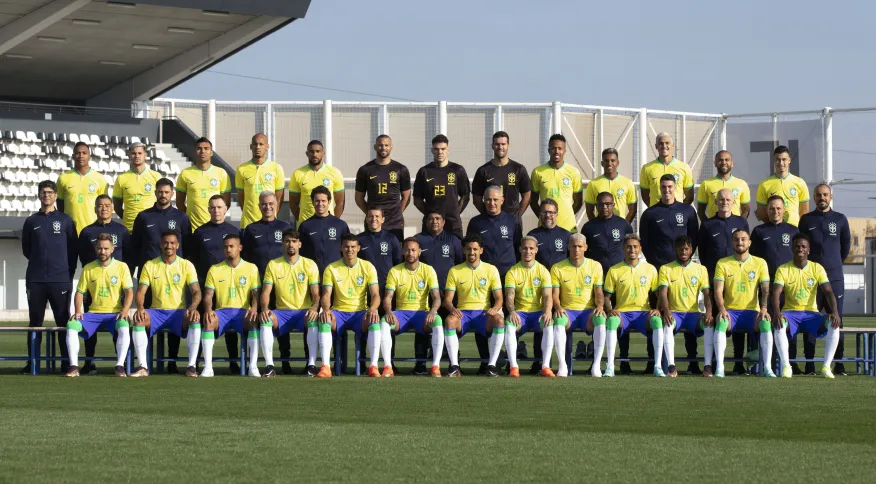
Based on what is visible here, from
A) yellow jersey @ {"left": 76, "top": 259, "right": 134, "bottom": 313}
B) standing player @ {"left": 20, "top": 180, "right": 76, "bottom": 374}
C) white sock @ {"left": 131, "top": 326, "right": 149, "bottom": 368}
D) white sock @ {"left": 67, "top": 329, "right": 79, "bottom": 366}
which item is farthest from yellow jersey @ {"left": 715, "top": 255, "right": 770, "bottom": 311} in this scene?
standing player @ {"left": 20, "top": 180, "right": 76, "bottom": 374}

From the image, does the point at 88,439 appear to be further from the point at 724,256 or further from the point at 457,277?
the point at 724,256

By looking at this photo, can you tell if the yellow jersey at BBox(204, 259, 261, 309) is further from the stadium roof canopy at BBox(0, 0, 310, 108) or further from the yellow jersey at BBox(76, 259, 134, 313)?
the stadium roof canopy at BBox(0, 0, 310, 108)

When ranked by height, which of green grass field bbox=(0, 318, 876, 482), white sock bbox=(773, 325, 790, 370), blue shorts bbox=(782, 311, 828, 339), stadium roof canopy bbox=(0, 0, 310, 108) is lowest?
green grass field bbox=(0, 318, 876, 482)

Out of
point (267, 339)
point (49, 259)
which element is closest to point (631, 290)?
point (267, 339)

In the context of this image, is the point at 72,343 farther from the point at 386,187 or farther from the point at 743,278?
the point at 743,278

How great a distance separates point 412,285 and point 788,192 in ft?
13.8

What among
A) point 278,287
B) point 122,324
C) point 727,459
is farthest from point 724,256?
point 727,459

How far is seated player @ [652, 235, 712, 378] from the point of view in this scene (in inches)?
484

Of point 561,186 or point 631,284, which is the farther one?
point 561,186

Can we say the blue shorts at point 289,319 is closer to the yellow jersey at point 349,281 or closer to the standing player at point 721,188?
the yellow jersey at point 349,281

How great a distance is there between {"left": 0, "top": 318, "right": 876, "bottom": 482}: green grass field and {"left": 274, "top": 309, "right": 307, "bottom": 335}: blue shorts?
114cm

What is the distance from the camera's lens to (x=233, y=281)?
12391 millimetres

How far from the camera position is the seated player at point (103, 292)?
12281 millimetres

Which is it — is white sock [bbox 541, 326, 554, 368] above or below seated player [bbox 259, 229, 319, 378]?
below
